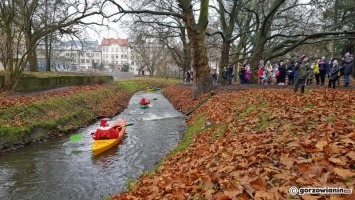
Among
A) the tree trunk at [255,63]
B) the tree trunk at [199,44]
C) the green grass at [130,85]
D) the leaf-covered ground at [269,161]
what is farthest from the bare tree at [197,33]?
the green grass at [130,85]

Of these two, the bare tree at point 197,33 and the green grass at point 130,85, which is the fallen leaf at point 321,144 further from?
the green grass at point 130,85

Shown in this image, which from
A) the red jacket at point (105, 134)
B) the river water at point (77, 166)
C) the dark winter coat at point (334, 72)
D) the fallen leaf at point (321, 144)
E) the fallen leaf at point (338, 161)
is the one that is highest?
the dark winter coat at point (334, 72)

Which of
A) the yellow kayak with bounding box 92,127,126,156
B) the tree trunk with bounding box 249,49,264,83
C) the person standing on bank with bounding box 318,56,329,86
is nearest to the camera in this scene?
the yellow kayak with bounding box 92,127,126,156

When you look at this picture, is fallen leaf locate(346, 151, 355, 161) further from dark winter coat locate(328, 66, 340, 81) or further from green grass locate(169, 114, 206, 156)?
dark winter coat locate(328, 66, 340, 81)

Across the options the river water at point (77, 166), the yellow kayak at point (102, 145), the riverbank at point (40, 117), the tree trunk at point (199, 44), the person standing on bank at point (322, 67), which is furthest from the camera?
the person standing on bank at point (322, 67)

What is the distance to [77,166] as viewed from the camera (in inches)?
429

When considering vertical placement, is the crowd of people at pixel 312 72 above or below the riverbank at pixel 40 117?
above

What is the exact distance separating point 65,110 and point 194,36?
9.70m

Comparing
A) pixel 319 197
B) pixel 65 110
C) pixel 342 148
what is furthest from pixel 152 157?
pixel 65 110

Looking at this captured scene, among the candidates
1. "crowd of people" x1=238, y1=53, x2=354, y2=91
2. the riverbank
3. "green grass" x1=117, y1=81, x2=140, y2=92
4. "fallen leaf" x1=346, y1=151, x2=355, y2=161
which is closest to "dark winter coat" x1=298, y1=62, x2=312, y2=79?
"crowd of people" x1=238, y1=53, x2=354, y2=91

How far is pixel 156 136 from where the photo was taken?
15234 millimetres

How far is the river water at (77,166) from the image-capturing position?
8625 millimetres

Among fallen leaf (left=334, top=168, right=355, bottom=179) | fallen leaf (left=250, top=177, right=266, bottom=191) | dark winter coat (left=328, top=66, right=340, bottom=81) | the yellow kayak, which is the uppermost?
dark winter coat (left=328, top=66, right=340, bottom=81)

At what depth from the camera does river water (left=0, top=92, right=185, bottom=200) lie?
340 inches
